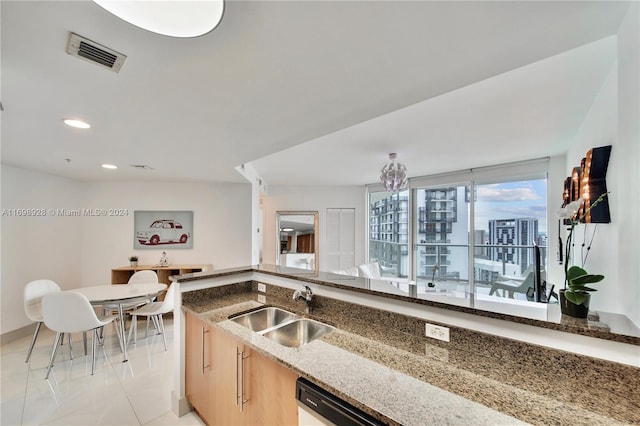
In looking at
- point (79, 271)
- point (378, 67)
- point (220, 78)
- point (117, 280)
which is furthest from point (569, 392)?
point (79, 271)

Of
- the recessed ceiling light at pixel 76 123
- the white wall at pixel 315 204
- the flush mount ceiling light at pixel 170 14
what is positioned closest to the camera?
the flush mount ceiling light at pixel 170 14

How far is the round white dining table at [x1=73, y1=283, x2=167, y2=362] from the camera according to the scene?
286 cm

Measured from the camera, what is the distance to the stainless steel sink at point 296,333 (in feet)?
5.61

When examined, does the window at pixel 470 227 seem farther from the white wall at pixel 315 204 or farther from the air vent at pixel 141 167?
the air vent at pixel 141 167

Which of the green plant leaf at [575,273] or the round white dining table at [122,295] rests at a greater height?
the green plant leaf at [575,273]

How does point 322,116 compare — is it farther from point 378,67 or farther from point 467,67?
point 467,67

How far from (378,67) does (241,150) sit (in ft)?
5.96

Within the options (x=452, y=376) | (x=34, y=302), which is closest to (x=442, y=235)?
(x=452, y=376)

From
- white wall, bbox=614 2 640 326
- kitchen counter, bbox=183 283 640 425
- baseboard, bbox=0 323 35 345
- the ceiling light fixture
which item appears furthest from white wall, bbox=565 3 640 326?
baseboard, bbox=0 323 35 345

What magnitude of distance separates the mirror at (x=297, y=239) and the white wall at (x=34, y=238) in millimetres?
3676

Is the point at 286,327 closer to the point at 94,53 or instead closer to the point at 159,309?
the point at 94,53

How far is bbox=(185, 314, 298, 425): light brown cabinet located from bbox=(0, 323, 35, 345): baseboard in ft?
10.2

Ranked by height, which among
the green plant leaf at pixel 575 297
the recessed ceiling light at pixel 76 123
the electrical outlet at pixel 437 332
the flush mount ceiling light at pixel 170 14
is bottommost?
the electrical outlet at pixel 437 332

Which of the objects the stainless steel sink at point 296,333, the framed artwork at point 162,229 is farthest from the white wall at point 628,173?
the framed artwork at point 162,229
